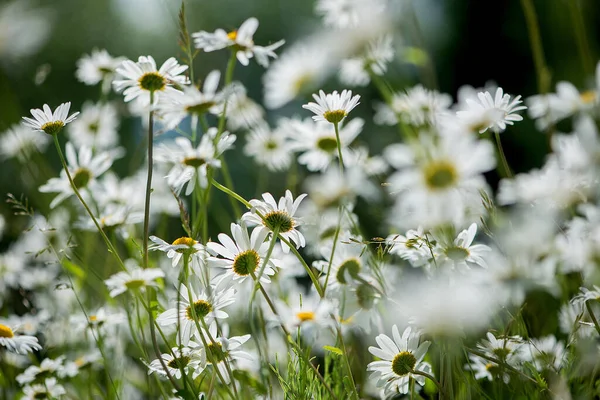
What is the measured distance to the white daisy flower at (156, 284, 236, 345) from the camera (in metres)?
0.73

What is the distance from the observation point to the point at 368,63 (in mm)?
918

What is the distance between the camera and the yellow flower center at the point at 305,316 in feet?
2.05

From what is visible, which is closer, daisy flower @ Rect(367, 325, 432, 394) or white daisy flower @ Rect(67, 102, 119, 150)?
daisy flower @ Rect(367, 325, 432, 394)

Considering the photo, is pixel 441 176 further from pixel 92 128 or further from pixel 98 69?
pixel 92 128

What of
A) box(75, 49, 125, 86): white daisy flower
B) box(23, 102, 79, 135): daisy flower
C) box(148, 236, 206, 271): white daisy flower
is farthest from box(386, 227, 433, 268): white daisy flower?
box(75, 49, 125, 86): white daisy flower

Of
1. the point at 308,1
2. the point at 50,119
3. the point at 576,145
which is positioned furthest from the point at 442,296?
the point at 308,1

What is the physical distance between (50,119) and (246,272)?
0.32 meters

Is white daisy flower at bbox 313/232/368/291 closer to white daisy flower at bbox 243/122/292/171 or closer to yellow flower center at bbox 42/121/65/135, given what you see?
yellow flower center at bbox 42/121/65/135

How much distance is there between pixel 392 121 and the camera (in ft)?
4.65

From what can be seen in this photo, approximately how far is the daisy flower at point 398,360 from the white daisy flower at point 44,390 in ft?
1.68

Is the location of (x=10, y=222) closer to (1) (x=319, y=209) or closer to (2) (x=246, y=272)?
(1) (x=319, y=209)

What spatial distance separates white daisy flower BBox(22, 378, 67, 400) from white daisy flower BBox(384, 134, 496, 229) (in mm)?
681

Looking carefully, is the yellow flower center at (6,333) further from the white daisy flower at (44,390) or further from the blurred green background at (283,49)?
the blurred green background at (283,49)

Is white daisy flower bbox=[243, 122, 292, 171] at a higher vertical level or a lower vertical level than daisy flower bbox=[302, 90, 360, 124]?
lower
